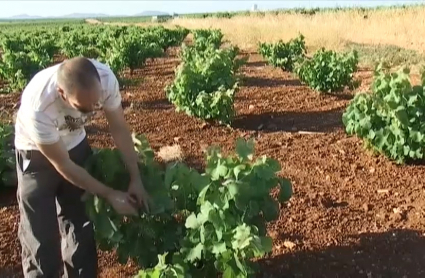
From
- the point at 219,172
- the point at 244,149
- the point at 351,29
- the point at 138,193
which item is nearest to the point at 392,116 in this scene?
the point at 244,149

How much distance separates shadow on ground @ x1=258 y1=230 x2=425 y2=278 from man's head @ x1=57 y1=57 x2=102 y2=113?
6.15 feet

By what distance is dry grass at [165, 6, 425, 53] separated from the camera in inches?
840

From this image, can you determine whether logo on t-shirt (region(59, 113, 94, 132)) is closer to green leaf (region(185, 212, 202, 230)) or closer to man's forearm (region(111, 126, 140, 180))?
man's forearm (region(111, 126, 140, 180))

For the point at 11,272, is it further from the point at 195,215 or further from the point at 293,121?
the point at 293,121

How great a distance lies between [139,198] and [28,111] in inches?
31.4

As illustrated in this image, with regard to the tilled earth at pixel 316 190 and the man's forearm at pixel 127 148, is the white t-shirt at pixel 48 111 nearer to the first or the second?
the man's forearm at pixel 127 148

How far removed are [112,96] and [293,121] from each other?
19.3 ft

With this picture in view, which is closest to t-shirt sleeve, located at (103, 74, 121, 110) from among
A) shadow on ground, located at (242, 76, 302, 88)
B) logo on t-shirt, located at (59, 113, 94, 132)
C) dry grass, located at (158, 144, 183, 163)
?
logo on t-shirt, located at (59, 113, 94, 132)

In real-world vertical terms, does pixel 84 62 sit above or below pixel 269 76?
above

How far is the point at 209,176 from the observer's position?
12.3 feet

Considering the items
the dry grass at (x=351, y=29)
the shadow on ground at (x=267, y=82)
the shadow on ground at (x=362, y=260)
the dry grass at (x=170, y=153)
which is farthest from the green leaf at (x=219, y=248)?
the dry grass at (x=351, y=29)

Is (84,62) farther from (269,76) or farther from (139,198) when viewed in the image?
(269,76)

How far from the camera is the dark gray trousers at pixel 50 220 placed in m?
3.77

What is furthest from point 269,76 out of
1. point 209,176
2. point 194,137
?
point 209,176
